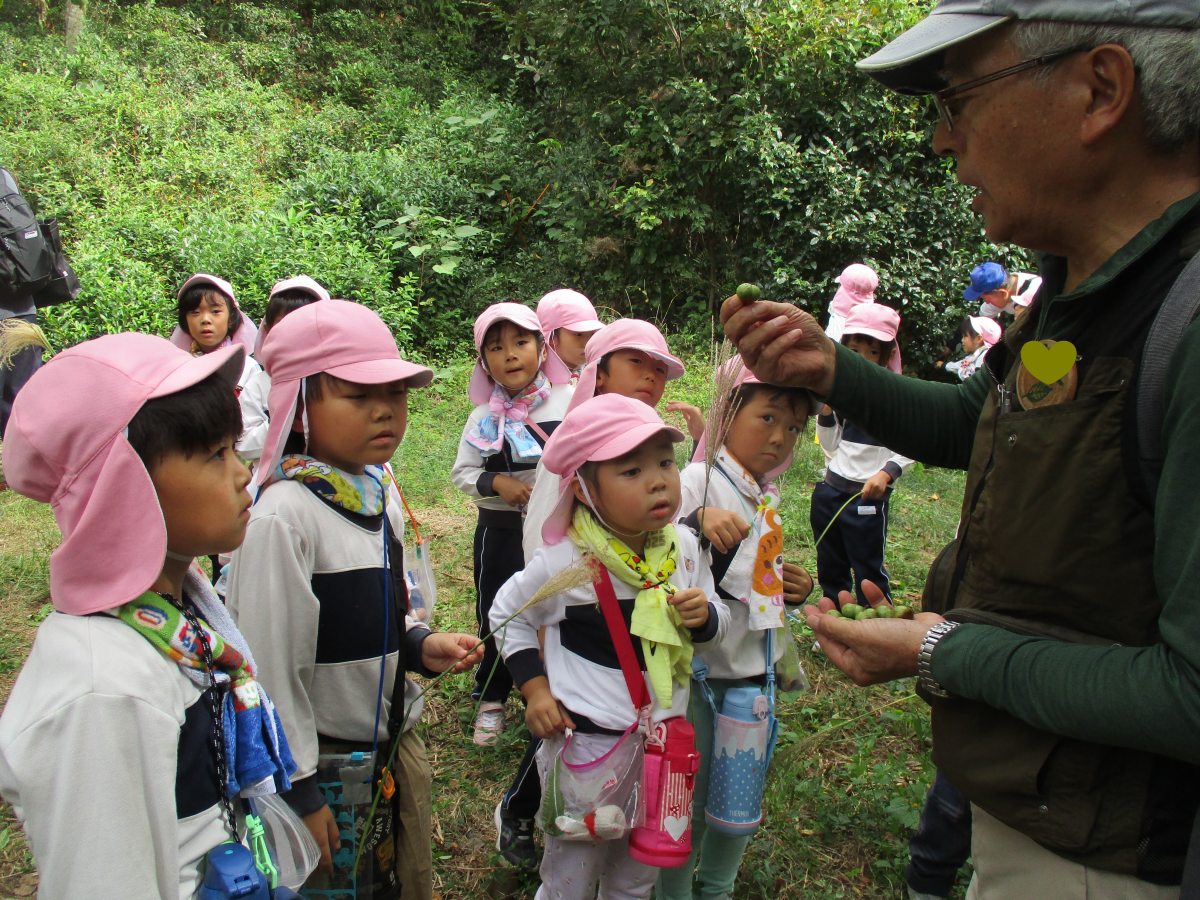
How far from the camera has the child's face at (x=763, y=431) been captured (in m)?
2.91

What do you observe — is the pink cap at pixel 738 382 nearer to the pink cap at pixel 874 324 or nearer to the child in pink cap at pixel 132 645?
the child in pink cap at pixel 132 645

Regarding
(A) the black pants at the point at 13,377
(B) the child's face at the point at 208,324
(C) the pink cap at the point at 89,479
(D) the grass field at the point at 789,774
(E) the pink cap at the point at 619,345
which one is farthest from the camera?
(A) the black pants at the point at 13,377

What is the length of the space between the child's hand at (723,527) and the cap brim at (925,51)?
131cm

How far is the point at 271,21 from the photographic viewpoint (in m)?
18.2

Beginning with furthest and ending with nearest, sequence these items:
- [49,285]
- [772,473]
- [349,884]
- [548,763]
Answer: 1. [49,285]
2. [772,473]
3. [548,763]
4. [349,884]

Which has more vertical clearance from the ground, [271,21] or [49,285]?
[271,21]

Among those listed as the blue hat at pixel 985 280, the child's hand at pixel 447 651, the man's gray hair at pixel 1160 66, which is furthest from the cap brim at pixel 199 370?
the blue hat at pixel 985 280

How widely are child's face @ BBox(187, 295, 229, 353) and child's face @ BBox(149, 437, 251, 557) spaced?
3764mm

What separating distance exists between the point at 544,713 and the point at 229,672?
37.1 inches

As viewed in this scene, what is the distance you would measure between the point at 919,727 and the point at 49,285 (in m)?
6.17

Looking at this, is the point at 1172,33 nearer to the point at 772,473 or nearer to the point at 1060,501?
the point at 1060,501

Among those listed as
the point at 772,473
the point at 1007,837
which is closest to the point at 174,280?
the point at 772,473

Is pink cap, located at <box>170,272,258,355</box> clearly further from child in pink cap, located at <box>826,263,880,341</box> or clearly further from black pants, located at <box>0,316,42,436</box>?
child in pink cap, located at <box>826,263,880,341</box>

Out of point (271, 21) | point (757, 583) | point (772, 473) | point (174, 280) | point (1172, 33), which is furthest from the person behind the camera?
point (271, 21)
